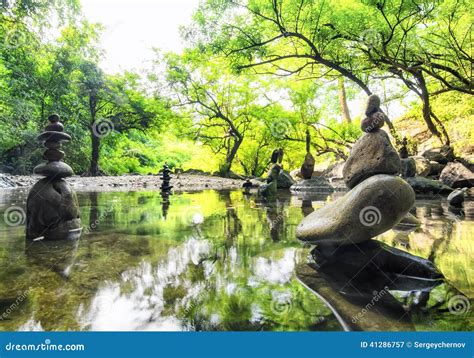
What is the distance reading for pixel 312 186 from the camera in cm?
1537

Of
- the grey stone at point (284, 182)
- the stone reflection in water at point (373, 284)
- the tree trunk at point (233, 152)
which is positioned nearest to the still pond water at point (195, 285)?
the stone reflection in water at point (373, 284)

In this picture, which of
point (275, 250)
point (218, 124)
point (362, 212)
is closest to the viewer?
point (362, 212)

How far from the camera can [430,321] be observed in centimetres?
234

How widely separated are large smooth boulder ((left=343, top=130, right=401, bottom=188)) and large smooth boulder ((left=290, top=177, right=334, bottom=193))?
11331mm

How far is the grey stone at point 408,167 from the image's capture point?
1219cm

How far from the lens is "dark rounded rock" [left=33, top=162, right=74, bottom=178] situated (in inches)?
189

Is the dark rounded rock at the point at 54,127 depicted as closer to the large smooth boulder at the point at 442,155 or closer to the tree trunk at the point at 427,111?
the tree trunk at the point at 427,111

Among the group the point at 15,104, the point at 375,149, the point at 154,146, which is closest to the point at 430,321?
the point at 375,149

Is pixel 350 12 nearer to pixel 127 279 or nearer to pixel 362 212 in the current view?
pixel 362 212

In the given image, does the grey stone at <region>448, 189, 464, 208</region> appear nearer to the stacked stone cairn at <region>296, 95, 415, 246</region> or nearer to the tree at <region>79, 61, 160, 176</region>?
the stacked stone cairn at <region>296, 95, 415, 246</region>

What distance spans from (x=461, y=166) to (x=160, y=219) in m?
13.3

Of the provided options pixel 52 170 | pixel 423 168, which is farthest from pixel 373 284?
pixel 423 168

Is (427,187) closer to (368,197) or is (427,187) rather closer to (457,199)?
(457,199)

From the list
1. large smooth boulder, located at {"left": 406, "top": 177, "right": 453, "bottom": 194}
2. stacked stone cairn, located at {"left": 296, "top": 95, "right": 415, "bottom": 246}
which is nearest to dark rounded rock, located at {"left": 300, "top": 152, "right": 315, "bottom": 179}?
large smooth boulder, located at {"left": 406, "top": 177, "right": 453, "bottom": 194}
